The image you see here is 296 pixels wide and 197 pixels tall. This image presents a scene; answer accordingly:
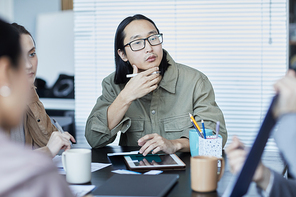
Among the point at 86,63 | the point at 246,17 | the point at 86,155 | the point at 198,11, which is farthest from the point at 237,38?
the point at 86,155

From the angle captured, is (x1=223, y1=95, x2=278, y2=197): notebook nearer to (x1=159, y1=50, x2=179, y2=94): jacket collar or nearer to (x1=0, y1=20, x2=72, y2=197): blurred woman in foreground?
(x1=0, y1=20, x2=72, y2=197): blurred woman in foreground

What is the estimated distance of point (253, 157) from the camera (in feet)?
2.22

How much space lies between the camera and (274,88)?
0.65 m

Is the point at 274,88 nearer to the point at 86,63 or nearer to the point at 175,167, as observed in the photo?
the point at 175,167

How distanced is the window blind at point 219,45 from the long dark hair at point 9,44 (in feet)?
8.64

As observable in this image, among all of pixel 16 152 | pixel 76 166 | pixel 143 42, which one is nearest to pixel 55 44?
pixel 143 42

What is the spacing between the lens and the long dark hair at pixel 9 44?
48cm

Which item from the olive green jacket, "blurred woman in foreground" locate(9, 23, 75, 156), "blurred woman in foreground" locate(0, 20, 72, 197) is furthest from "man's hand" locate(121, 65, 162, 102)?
"blurred woman in foreground" locate(0, 20, 72, 197)

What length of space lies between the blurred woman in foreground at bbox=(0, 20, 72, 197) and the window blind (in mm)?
2629

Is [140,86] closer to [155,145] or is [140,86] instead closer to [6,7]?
[155,145]

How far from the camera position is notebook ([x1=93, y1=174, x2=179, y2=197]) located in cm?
81

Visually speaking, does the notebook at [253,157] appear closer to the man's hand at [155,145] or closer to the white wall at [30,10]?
the man's hand at [155,145]

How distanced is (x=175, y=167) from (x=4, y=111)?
0.72 metres

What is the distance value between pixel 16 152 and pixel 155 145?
2.96 feet
